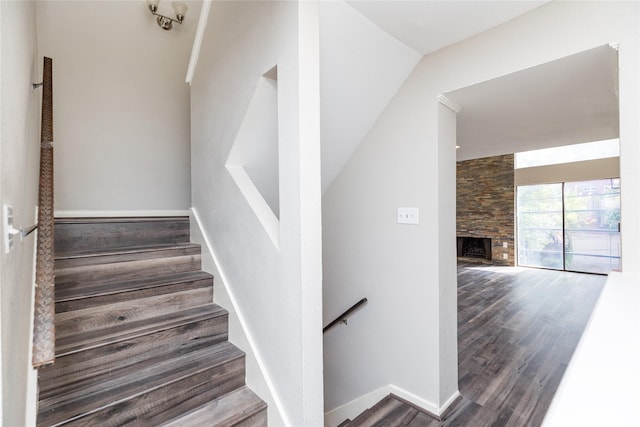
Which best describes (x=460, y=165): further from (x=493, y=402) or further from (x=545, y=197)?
(x=493, y=402)

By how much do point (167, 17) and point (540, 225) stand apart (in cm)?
834

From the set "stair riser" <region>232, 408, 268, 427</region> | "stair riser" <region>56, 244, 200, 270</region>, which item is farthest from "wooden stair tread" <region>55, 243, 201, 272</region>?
"stair riser" <region>232, 408, 268, 427</region>

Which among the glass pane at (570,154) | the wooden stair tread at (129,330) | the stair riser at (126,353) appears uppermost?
the glass pane at (570,154)

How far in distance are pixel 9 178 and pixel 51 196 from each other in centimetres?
48

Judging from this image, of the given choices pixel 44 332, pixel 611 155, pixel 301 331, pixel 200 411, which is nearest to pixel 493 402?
pixel 301 331

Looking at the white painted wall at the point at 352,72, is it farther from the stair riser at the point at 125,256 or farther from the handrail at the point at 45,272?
the handrail at the point at 45,272

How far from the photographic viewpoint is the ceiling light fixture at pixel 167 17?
2921mm

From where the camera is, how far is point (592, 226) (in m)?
6.39

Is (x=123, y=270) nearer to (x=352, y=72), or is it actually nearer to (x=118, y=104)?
(x=118, y=104)

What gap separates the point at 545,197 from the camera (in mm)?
7027

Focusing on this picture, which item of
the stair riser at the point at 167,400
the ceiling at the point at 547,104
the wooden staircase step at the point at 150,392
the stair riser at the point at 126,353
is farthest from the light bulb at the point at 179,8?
the stair riser at the point at 167,400

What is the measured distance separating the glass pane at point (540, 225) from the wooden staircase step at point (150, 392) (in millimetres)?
7872

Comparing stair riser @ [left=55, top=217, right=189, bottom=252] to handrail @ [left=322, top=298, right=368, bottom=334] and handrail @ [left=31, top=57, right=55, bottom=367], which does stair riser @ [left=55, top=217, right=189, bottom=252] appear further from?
handrail @ [left=322, top=298, right=368, bottom=334]

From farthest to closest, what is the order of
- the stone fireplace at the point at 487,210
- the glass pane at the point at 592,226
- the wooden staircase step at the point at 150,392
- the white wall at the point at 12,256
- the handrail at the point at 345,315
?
the stone fireplace at the point at 487,210 < the glass pane at the point at 592,226 < the handrail at the point at 345,315 < the wooden staircase step at the point at 150,392 < the white wall at the point at 12,256
